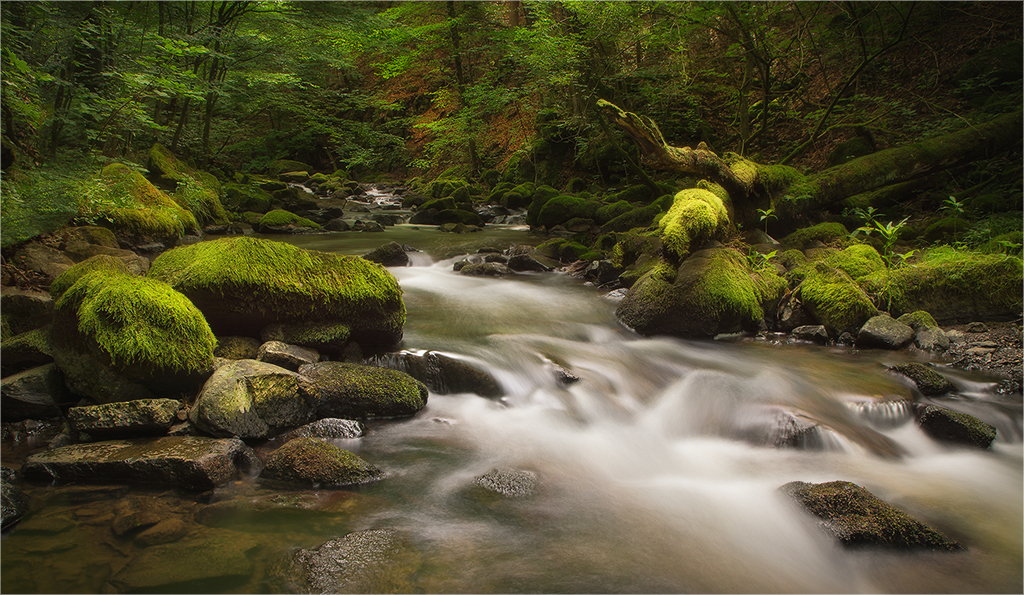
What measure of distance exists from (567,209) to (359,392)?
9880 millimetres

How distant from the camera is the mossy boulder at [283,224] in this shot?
13609 millimetres

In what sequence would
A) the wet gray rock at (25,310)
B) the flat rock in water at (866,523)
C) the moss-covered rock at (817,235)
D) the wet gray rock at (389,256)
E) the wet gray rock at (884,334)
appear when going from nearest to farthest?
the flat rock in water at (866,523), the wet gray rock at (25,310), the wet gray rock at (884,334), the moss-covered rock at (817,235), the wet gray rock at (389,256)

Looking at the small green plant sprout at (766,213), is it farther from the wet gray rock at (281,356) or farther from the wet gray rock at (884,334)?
the wet gray rock at (281,356)

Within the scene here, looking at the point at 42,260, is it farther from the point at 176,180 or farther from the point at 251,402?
the point at 176,180

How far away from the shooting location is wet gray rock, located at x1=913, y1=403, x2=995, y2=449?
13.4 feet

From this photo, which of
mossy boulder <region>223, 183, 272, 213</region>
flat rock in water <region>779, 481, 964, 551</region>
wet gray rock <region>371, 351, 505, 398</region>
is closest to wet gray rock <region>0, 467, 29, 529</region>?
wet gray rock <region>371, 351, 505, 398</region>

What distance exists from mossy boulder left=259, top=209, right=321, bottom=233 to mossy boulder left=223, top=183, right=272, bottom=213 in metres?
1.61

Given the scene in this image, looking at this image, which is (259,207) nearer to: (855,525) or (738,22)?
(738,22)

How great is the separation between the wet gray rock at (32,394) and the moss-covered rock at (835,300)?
763cm

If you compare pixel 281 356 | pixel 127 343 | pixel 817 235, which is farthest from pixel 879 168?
pixel 127 343

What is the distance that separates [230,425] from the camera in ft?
12.1

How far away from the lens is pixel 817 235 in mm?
8625

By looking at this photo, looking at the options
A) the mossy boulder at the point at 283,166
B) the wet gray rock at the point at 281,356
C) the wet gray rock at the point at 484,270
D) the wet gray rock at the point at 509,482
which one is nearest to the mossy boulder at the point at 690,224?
the wet gray rock at the point at 484,270

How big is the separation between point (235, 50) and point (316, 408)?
543 inches
